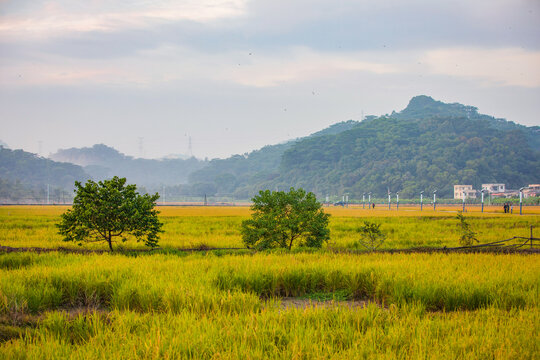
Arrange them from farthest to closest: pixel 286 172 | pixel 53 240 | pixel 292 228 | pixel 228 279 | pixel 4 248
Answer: pixel 286 172 → pixel 53 240 → pixel 292 228 → pixel 4 248 → pixel 228 279

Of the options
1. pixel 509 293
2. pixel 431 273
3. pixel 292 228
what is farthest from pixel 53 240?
pixel 509 293

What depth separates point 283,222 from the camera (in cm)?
1466

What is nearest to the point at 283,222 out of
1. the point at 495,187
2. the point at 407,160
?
the point at 495,187

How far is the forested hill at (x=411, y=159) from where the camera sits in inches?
5241

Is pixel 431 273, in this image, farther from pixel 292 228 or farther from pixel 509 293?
pixel 292 228

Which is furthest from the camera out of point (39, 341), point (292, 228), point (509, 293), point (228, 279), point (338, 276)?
point (292, 228)

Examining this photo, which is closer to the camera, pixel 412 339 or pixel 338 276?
pixel 412 339

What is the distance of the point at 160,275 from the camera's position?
28.2ft

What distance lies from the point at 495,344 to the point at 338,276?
13.5 ft

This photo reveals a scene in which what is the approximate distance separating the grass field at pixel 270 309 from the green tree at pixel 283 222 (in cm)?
318

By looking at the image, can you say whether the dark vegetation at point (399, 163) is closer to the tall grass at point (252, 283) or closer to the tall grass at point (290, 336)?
the tall grass at point (252, 283)

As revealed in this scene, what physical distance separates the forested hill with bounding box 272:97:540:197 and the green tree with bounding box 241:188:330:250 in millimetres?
113456

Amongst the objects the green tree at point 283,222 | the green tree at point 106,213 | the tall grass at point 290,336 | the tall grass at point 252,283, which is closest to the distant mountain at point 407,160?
the green tree at point 283,222

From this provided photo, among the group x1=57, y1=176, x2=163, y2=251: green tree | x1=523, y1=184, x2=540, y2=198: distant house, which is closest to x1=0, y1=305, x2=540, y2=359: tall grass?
x1=57, y1=176, x2=163, y2=251: green tree
